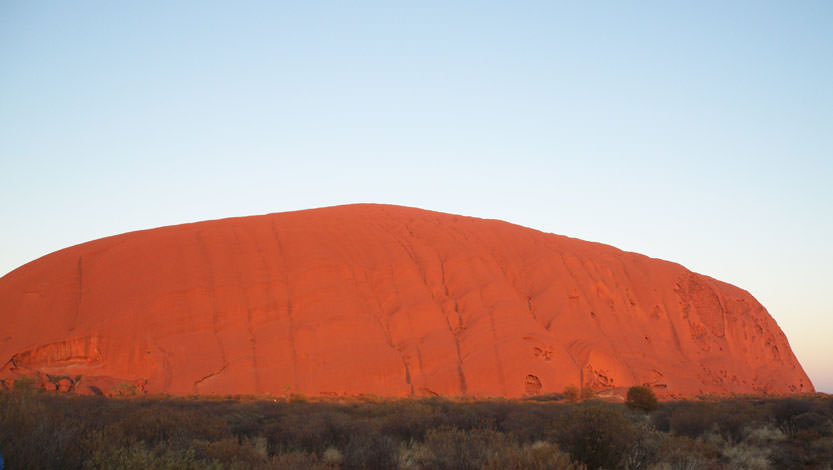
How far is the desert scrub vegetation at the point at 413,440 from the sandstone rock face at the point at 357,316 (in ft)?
46.7

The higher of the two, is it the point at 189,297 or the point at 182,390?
the point at 189,297

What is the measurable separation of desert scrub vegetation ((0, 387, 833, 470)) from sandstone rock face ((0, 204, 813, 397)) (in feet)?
46.7

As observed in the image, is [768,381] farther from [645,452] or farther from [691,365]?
[645,452]

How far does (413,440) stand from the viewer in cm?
1406

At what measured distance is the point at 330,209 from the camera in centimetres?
4962

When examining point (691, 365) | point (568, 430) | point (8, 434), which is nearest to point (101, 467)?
point (8, 434)

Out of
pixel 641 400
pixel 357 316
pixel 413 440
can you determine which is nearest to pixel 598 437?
pixel 413 440

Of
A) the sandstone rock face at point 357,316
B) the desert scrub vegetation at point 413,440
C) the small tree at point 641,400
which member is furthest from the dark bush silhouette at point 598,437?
the sandstone rock face at point 357,316

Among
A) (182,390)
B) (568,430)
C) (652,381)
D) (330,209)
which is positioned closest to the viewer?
(568,430)

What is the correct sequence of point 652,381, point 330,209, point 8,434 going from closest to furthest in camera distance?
1. point 8,434
2. point 652,381
3. point 330,209

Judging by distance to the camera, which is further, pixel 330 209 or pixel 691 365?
pixel 330 209

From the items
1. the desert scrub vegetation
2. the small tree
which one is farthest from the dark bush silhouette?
the small tree

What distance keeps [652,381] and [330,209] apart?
86.0ft

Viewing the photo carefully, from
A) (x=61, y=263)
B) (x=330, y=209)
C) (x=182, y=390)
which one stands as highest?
(x=330, y=209)
